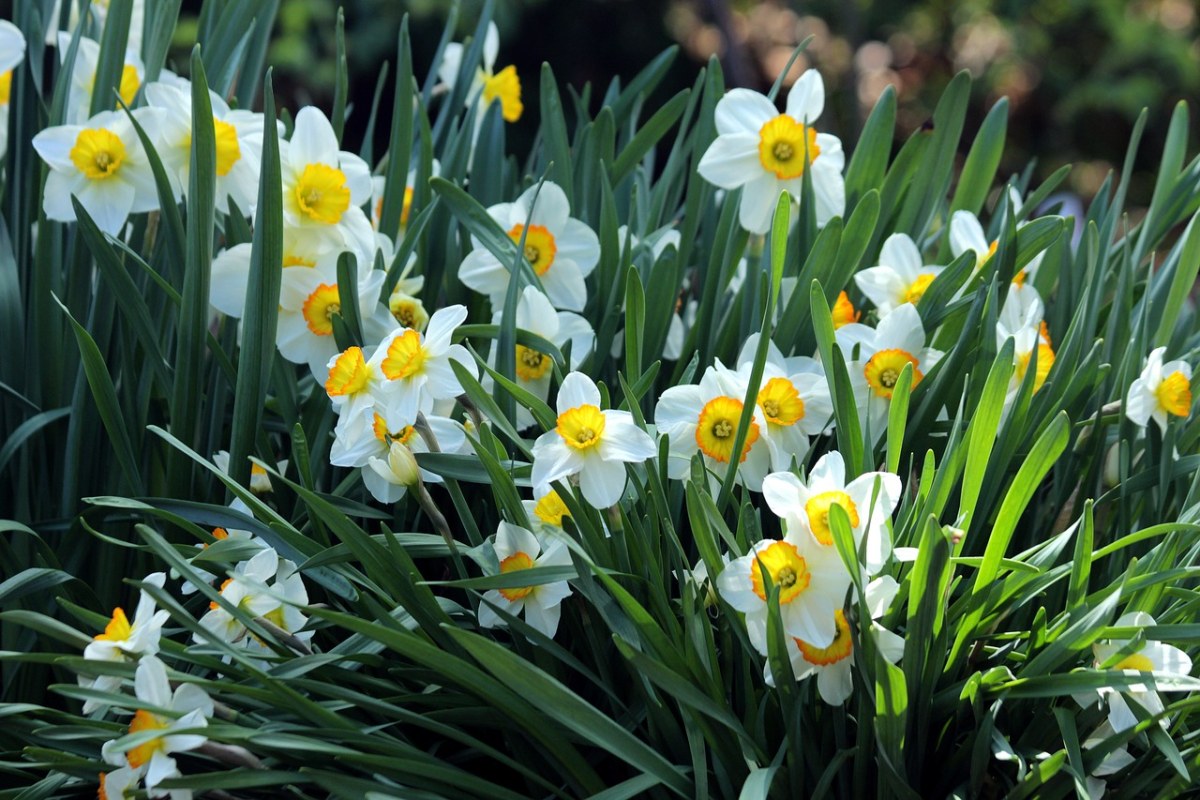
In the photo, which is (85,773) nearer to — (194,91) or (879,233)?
(194,91)

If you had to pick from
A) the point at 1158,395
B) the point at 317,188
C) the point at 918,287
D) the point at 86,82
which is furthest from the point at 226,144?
the point at 1158,395

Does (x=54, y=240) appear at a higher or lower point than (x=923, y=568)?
higher

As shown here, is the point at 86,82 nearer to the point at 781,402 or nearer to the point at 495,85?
the point at 495,85

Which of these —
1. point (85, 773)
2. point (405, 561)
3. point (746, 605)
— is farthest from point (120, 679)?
point (746, 605)

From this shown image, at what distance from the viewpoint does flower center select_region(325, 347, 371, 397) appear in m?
0.82

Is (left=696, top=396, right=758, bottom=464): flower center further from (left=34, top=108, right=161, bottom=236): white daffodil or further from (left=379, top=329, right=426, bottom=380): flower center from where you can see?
(left=34, top=108, right=161, bottom=236): white daffodil

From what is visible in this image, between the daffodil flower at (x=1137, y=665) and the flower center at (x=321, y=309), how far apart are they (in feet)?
2.07

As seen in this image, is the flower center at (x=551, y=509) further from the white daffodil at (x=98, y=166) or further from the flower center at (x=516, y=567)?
the white daffodil at (x=98, y=166)

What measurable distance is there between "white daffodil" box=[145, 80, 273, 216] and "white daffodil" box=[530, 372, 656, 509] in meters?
0.40

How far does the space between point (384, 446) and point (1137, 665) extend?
0.53 metres

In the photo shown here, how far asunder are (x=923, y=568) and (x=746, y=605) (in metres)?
0.11

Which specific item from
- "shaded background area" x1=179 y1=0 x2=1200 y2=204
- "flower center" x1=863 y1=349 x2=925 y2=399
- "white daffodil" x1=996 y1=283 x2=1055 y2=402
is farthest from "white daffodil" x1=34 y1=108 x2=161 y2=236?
"shaded background area" x1=179 y1=0 x2=1200 y2=204

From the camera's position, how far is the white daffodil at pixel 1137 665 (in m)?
0.70

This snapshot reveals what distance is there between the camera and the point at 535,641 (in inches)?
30.8
